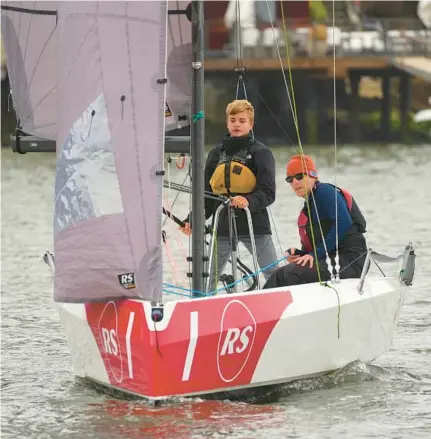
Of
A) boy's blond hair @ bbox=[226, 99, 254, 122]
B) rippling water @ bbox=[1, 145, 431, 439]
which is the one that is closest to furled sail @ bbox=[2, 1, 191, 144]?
boy's blond hair @ bbox=[226, 99, 254, 122]

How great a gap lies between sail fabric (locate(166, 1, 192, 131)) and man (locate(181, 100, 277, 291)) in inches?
14.0

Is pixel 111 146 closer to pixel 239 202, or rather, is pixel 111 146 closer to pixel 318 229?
pixel 239 202

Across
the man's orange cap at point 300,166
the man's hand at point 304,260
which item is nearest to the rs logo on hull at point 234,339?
the man's hand at point 304,260

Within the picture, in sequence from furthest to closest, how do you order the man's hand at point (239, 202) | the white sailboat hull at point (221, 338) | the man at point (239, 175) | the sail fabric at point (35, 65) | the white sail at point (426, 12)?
the white sail at point (426, 12) → the sail fabric at point (35, 65) → the man at point (239, 175) → the man's hand at point (239, 202) → the white sailboat hull at point (221, 338)

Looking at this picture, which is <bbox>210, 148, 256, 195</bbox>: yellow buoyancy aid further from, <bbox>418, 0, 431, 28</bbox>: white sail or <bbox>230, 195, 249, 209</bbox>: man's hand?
<bbox>418, 0, 431, 28</bbox>: white sail

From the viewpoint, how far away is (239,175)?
830 centimetres

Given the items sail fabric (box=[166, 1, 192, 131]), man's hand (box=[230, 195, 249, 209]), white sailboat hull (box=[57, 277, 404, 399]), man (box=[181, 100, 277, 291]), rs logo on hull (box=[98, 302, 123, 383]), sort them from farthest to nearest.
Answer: man (box=[181, 100, 277, 291]) < man's hand (box=[230, 195, 249, 209]) < sail fabric (box=[166, 1, 192, 131]) < rs logo on hull (box=[98, 302, 123, 383]) < white sailboat hull (box=[57, 277, 404, 399])

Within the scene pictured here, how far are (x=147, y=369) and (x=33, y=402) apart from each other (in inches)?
40.3

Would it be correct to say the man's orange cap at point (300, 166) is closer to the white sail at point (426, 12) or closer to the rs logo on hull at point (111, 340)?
the rs logo on hull at point (111, 340)

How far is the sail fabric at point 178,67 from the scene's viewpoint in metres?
7.82

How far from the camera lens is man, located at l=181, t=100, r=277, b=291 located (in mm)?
8258

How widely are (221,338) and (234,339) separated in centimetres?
8

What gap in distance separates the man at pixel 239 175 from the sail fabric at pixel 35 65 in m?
0.91

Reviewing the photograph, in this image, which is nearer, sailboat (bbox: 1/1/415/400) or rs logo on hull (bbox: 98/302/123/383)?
sailboat (bbox: 1/1/415/400)
